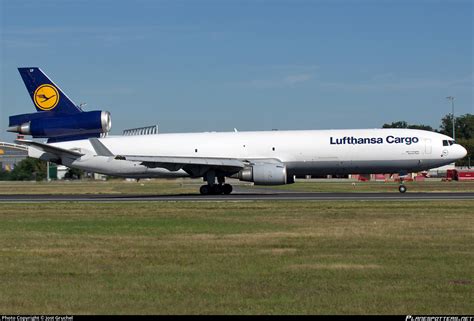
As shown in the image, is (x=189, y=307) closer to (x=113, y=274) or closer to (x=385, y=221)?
(x=113, y=274)

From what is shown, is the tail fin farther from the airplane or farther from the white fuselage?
the white fuselage

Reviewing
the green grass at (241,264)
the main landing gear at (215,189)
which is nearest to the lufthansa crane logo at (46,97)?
the main landing gear at (215,189)

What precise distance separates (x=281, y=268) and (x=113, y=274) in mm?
3114

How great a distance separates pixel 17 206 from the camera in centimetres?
3338

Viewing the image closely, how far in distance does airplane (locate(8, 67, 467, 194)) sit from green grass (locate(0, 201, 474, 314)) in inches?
687

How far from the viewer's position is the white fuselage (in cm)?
4284

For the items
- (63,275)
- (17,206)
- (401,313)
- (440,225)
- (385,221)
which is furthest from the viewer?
(17,206)

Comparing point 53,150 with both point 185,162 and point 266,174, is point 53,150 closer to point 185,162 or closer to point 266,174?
point 185,162

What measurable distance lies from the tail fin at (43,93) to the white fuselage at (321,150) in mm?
3587

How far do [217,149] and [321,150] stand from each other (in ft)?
21.6

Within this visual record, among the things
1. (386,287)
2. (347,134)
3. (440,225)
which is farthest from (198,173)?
(386,287)

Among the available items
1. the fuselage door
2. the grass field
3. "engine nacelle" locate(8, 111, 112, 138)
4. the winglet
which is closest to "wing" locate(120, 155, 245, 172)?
the winglet

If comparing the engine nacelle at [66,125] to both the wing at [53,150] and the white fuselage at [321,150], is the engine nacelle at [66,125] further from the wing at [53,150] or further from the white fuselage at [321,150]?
the white fuselage at [321,150]

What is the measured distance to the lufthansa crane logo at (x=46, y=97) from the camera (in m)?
45.9
